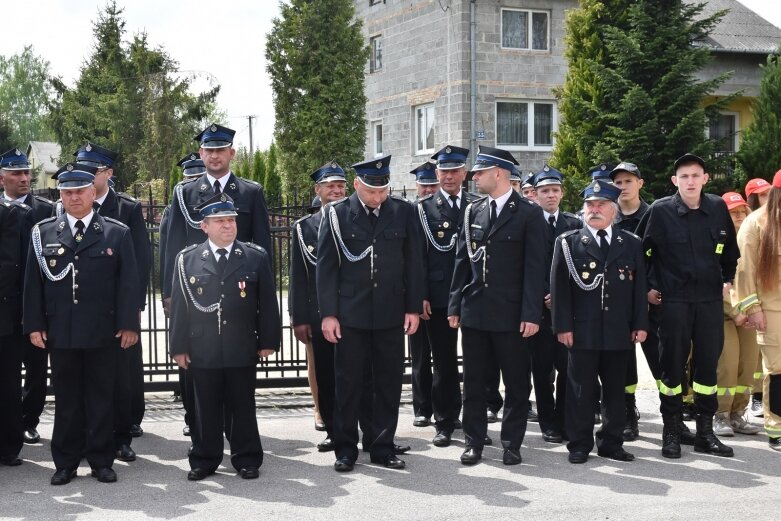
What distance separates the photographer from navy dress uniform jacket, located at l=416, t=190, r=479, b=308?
8094 mm

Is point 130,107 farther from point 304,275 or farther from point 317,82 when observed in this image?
point 304,275

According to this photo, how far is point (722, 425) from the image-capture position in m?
8.09

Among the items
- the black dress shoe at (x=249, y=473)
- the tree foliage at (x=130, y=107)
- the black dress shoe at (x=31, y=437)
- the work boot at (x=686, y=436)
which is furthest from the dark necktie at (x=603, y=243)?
the tree foliage at (x=130, y=107)

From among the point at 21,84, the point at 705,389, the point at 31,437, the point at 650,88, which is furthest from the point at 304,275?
the point at 21,84

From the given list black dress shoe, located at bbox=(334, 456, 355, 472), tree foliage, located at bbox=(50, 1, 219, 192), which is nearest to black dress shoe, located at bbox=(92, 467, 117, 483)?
black dress shoe, located at bbox=(334, 456, 355, 472)

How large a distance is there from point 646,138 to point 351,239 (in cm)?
1265

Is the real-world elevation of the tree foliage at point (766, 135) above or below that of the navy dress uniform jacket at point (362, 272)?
above

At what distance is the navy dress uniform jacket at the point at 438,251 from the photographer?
8.09 metres

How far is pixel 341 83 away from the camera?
26.6m

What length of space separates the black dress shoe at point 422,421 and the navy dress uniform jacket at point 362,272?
166 centimetres

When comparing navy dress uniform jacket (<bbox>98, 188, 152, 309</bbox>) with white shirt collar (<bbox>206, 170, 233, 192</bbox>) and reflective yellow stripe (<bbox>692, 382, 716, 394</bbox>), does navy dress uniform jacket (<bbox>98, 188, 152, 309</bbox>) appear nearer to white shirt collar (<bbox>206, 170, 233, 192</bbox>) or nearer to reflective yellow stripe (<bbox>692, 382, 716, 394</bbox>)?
white shirt collar (<bbox>206, 170, 233, 192</bbox>)

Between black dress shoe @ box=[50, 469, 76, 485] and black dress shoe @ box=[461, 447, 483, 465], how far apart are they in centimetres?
272

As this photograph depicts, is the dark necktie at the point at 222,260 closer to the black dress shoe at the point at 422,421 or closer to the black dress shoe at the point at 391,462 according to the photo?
the black dress shoe at the point at 391,462

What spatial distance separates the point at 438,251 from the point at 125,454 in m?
2.91
